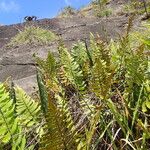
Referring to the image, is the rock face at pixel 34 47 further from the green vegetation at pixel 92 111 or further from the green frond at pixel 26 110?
the green frond at pixel 26 110

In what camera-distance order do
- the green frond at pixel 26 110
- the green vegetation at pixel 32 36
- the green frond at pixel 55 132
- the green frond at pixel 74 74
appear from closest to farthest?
the green frond at pixel 55 132 < the green frond at pixel 26 110 < the green frond at pixel 74 74 < the green vegetation at pixel 32 36

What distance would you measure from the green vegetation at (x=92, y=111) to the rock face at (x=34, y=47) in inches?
30.7

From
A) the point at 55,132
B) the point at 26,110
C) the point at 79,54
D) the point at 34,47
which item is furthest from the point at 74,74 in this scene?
the point at 34,47

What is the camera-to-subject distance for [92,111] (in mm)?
1808

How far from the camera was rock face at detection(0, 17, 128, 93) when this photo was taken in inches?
187

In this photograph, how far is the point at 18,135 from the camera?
1.74m

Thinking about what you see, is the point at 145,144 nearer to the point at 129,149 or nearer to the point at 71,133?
the point at 129,149

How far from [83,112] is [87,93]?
0.36m

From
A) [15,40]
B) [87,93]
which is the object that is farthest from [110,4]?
[87,93]

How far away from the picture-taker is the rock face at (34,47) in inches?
187

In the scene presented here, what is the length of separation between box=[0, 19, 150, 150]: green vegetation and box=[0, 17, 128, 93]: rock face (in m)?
0.78

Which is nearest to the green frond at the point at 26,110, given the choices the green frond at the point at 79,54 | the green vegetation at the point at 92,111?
the green vegetation at the point at 92,111

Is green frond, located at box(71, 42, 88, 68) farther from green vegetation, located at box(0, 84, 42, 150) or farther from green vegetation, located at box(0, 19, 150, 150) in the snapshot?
green vegetation, located at box(0, 84, 42, 150)

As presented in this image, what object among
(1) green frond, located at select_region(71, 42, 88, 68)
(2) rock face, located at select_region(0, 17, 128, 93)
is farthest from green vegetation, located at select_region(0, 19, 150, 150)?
(2) rock face, located at select_region(0, 17, 128, 93)
